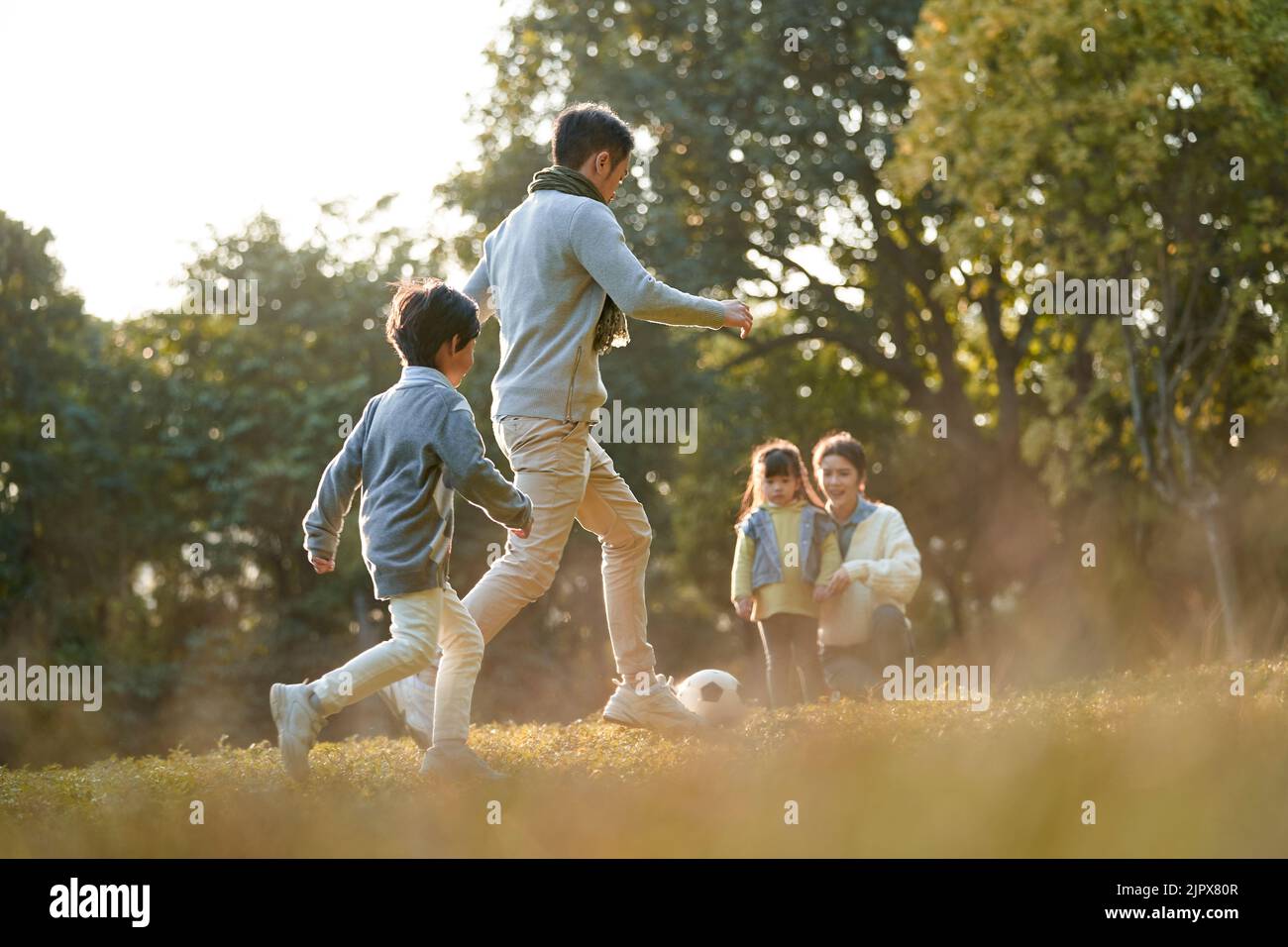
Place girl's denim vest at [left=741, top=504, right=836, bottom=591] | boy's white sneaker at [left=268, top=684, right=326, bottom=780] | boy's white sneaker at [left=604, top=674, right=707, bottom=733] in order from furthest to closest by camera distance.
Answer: girl's denim vest at [left=741, top=504, right=836, bottom=591], boy's white sneaker at [left=604, top=674, right=707, bottom=733], boy's white sneaker at [left=268, top=684, right=326, bottom=780]

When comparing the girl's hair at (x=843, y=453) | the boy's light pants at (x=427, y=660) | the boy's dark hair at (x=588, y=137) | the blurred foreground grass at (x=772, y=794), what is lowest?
the blurred foreground grass at (x=772, y=794)

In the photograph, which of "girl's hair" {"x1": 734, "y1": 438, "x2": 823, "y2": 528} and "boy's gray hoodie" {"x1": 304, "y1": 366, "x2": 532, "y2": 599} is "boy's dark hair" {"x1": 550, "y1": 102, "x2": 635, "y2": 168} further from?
"girl's hair" {"x1": 734, "y1": 438, "x2": 823, "y2": 528}

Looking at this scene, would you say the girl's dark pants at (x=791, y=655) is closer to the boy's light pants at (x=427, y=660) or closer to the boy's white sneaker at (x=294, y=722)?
the boy's light pants at (x=427, y=660)

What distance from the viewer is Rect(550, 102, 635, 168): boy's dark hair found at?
20.1 ft

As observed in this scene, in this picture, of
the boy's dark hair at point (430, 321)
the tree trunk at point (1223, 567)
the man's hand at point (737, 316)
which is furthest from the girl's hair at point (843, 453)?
the tree trunk at point (1223, 567)

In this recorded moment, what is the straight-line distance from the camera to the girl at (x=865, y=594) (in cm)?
846

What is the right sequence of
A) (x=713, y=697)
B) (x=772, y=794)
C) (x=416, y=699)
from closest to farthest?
(x=772, y=794), (x=416, y=699), (x=713, y=697)

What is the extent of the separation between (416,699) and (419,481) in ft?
3.50

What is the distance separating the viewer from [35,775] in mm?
6527

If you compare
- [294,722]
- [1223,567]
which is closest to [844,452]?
[294,722]

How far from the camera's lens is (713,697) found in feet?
23.5

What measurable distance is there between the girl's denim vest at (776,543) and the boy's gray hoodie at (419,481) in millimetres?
2826

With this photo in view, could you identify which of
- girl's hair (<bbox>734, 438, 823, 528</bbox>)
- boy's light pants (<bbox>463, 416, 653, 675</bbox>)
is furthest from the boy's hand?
boy's light pants (<bbox>463, 416, 653, 675</bbox>)

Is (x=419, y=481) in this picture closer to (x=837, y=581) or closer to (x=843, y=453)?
(x=837, y=581)
